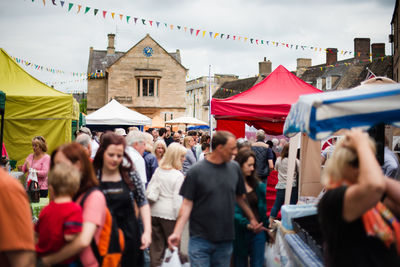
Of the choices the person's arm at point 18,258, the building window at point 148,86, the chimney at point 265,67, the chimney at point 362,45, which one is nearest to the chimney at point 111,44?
the building window at point 148,86

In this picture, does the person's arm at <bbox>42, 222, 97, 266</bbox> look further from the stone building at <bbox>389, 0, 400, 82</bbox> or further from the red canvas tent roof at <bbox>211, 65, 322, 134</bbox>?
the stone building at <bbox>389, 0, 400, 82</bbox>

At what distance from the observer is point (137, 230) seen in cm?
385

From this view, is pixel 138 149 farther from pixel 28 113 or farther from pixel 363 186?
pixel 363 186

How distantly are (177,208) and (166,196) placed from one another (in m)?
0.21

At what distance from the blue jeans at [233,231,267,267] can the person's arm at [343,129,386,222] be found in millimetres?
2450

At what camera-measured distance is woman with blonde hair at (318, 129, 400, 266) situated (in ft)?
8.31

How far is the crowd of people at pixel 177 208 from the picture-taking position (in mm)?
2553

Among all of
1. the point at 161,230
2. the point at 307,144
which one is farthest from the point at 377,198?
the point at 307,144

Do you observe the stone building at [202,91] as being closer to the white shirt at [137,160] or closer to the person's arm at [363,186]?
the white shirt at [137,160]

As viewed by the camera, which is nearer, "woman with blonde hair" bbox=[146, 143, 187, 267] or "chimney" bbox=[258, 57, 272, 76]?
"woman with blonde hair" bbox=[146, 143, 187, 267]

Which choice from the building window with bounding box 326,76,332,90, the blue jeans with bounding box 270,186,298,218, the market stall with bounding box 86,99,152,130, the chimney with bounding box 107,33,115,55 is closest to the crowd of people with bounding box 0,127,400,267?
the blue jeans with bounding box 270,186,298,218

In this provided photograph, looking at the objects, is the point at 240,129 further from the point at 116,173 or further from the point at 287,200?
the point at 116,173

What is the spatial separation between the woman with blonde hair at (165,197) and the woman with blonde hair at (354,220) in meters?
3.14

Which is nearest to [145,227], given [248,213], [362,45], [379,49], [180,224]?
[180,224]
